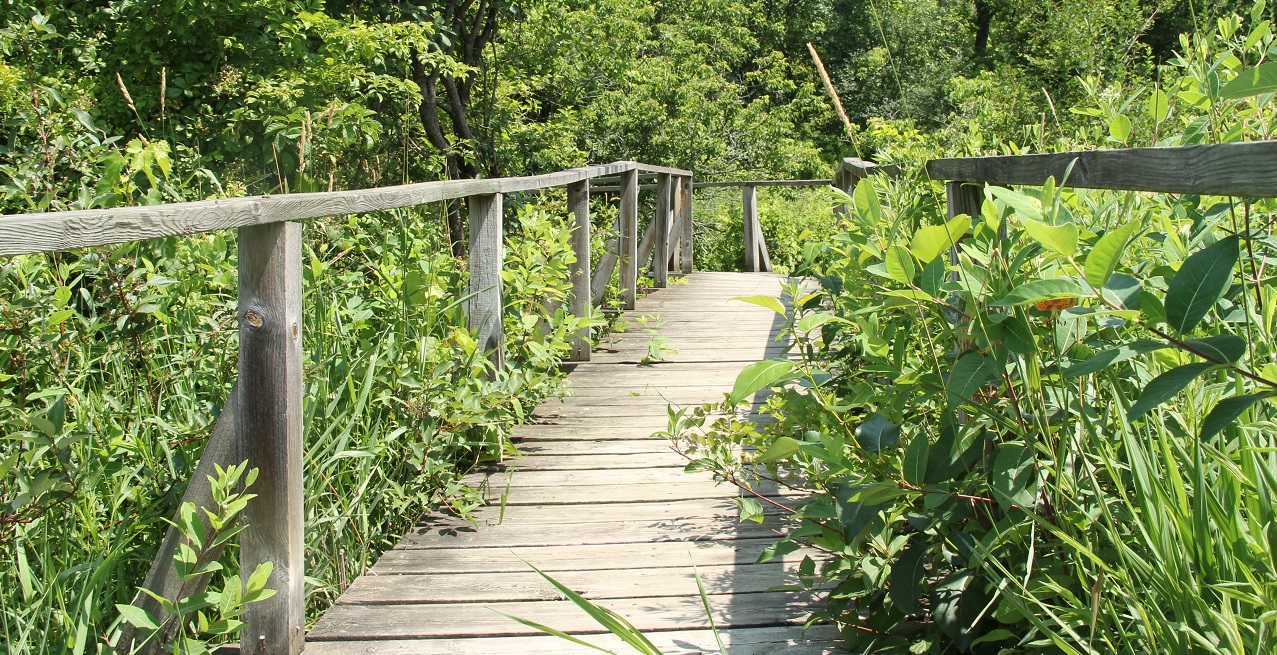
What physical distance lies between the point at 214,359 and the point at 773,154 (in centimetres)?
1570

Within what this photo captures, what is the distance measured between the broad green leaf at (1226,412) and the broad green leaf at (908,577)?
2.73 feet

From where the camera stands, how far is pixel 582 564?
8.43ft

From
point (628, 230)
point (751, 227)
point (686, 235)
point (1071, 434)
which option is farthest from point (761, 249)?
point (1071, 434)

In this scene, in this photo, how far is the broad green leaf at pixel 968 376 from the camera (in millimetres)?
1311

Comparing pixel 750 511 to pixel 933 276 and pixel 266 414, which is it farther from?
pixel 266 414

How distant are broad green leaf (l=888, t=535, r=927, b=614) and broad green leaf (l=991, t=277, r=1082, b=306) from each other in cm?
74

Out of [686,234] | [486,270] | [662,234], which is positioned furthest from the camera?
[686,234]

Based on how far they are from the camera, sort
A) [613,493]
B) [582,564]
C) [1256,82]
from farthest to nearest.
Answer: [613,493] → [582,564] → [1256,82]

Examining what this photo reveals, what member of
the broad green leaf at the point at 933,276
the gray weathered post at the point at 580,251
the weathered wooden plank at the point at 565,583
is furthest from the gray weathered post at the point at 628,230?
the broad green leaf at the point at 933,276

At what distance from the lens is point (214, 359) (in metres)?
2.60

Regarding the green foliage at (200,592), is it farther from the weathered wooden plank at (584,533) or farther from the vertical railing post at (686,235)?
the vertical railing post at (686,235)

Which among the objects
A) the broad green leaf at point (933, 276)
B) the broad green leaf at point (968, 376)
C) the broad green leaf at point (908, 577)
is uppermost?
the broad green leaf at point (933, 276)

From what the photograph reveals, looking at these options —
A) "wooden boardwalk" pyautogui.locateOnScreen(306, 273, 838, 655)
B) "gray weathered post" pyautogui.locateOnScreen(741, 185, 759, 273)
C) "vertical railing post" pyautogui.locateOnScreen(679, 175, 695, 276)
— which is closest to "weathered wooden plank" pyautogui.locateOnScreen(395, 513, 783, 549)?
"wooden boardwalk" pyautogui.locateOnScreen(306, 273, 838, 655)

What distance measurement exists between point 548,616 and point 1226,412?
1666mm
